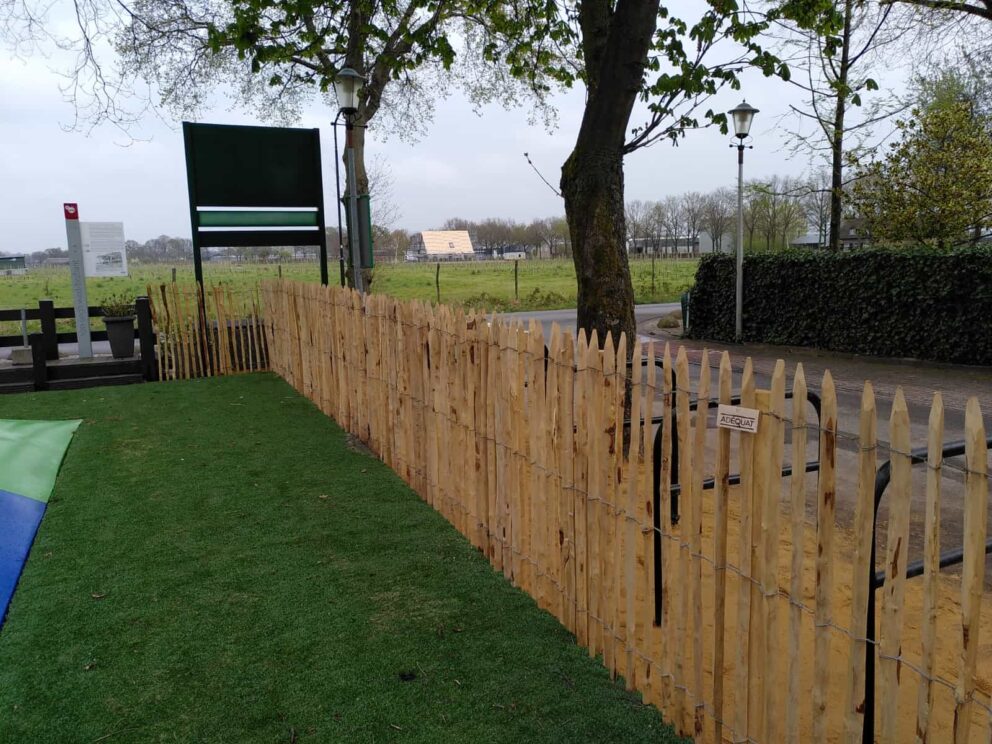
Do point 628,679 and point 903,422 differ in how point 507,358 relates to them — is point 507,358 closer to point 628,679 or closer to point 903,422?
point 628,679

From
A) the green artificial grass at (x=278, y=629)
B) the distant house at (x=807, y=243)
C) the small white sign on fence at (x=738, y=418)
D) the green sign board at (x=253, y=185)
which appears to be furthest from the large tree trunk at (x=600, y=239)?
the distant house at (x=807, y=243)

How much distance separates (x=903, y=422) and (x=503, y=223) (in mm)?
65971

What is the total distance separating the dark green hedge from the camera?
11930 mm

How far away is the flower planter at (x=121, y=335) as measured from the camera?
1191 cm

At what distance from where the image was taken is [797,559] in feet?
7.73

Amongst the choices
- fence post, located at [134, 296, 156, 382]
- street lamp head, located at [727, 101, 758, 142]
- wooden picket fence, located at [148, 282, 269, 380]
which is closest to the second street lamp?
street lamp head, located at [727, 101, 758, 142]

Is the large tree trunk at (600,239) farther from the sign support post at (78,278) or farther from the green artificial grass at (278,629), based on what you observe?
the sign support post at (78,278)

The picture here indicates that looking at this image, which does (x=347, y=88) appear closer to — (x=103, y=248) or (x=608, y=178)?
(x=608, y=178)

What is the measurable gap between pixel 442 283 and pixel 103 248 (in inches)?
957

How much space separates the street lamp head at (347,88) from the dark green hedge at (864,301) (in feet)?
30.6

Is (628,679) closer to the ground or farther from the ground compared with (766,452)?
closer to the ground

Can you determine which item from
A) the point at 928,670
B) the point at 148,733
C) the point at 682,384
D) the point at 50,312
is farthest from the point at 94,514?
the point at 50,312

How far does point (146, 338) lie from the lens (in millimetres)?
11336

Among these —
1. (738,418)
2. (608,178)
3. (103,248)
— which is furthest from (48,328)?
(738,418)
